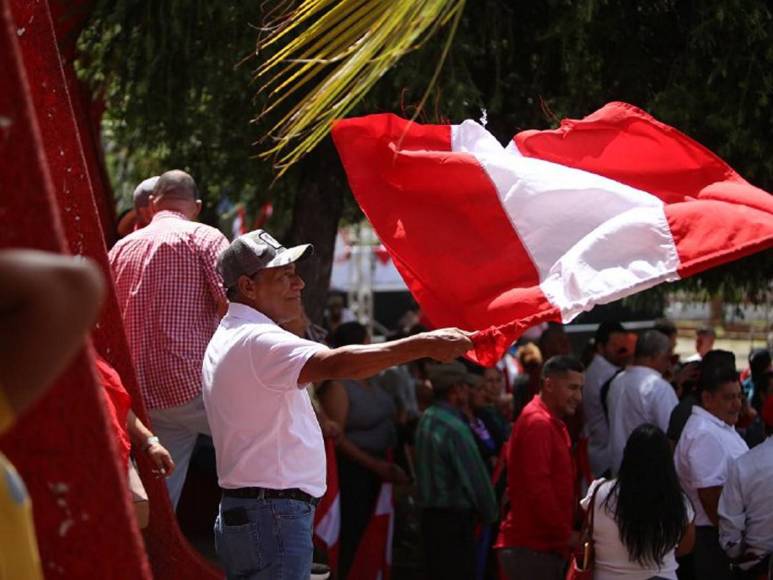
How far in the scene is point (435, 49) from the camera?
27.0 ft

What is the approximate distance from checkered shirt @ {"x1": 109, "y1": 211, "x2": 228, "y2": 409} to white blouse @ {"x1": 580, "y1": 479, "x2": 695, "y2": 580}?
200cm

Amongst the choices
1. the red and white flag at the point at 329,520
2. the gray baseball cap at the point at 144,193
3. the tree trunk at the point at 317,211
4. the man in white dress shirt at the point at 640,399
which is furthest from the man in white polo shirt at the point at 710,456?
the gray baseball cap at the point at 144,193

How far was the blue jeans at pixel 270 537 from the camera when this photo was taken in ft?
16.6

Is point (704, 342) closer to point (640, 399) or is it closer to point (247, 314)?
point (640, 399)

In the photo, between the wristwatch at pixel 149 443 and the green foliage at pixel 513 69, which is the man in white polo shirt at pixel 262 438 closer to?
the wristwatch at pixel 149 443

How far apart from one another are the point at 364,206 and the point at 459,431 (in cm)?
346

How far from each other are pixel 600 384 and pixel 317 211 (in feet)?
8.80

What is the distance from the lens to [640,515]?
6.65 m

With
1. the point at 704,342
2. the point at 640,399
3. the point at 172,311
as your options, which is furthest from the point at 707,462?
the point at 704,342

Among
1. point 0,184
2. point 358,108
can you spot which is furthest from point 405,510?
point 0,184

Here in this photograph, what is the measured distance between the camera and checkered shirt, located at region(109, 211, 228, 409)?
635 centimetres

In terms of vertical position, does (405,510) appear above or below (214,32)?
below

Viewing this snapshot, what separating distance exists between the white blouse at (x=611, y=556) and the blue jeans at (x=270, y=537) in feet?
6.64

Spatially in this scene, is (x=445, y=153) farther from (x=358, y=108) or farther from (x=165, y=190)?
(x=358, y=108)
